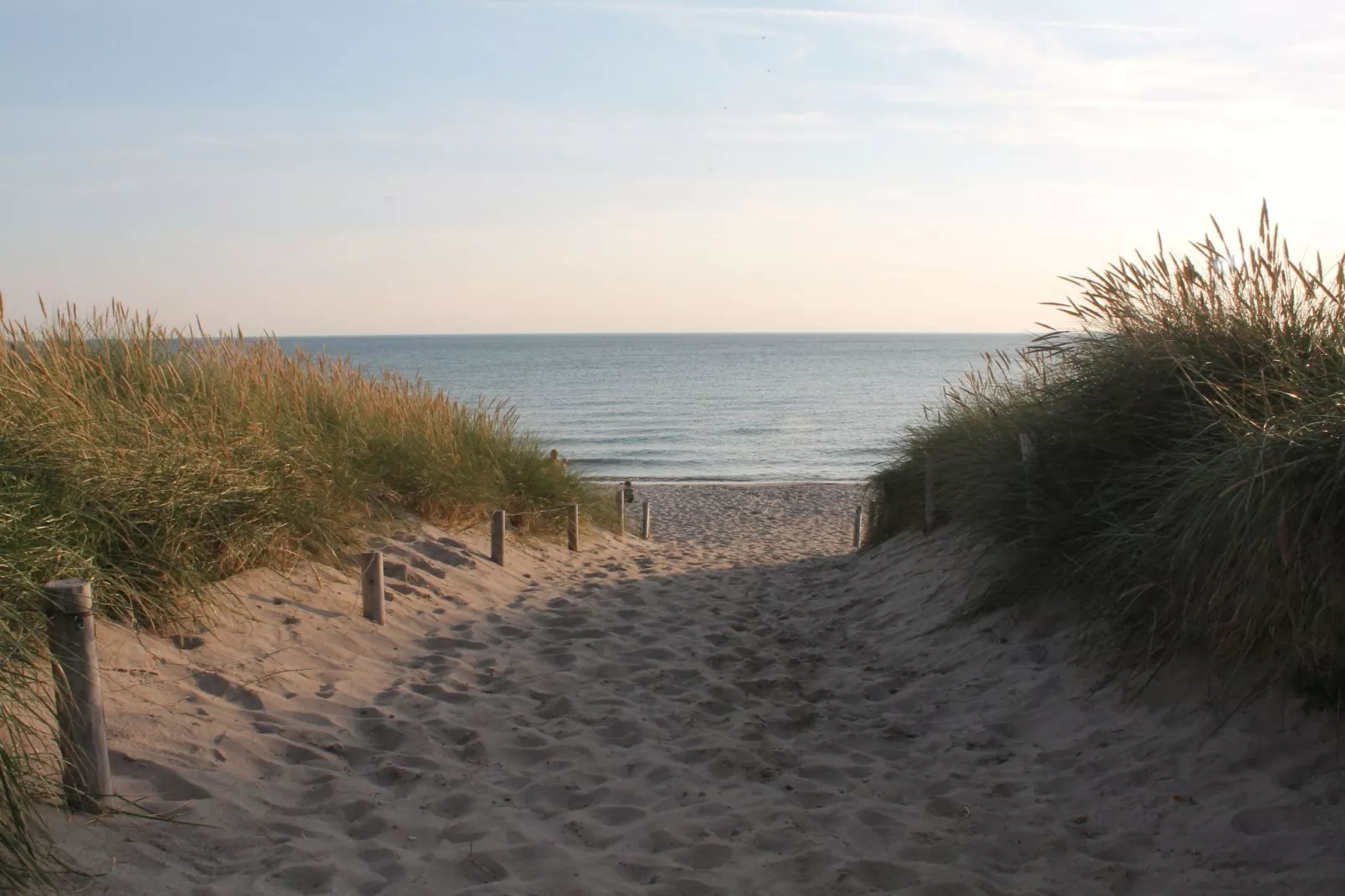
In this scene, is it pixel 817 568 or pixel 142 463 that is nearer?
pixel 142 463

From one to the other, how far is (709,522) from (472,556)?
11.8m

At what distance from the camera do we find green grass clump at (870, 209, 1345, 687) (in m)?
3.56

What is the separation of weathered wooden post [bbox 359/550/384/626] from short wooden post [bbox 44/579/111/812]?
2834 mm

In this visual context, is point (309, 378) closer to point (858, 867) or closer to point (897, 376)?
point (858, 867)

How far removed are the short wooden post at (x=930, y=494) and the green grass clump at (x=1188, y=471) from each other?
1540 millimetres

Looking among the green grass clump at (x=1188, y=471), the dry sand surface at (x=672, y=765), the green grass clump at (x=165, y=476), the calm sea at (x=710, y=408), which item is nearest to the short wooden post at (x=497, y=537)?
the green grass clump at (x=165, y=476)

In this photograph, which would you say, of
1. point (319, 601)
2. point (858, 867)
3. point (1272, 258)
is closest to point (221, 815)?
point (858, 867)

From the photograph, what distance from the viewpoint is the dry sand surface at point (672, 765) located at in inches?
131

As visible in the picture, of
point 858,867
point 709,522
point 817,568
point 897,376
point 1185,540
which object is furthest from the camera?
point 897,376

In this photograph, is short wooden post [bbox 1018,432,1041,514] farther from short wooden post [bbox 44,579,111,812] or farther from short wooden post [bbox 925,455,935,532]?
short wooden post [bbox 44,579,111,812]

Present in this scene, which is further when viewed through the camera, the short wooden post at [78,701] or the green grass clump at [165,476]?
the green grass clump at [165,476]

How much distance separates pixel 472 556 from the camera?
27.1 feet

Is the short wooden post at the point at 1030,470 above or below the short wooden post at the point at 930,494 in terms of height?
above

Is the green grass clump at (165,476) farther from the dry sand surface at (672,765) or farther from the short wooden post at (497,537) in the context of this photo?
the short wooden post at (497,537)
